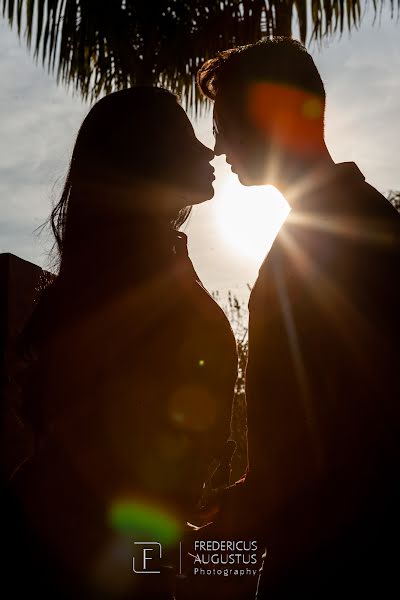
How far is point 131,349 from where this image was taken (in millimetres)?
1795

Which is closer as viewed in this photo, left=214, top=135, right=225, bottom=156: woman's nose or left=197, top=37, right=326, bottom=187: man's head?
left=197, top=37, right=326, bottom=187: man's head

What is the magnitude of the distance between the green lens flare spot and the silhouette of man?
0.59 feet

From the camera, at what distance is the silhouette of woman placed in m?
1.66

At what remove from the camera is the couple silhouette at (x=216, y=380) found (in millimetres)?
1538

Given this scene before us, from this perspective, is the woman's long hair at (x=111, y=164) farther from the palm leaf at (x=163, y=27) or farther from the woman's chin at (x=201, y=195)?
the palm leaf at (x=163, y=27)

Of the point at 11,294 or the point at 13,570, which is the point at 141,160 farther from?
the point at 13,570

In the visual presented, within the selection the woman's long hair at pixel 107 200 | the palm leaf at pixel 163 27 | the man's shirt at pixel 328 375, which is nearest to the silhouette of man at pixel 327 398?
the man's shirt at pixel 328 375

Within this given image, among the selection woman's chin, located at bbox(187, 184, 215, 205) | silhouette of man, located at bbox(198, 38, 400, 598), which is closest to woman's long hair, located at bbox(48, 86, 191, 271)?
woman's chin, located at bbox(187, 184, 215, 205)

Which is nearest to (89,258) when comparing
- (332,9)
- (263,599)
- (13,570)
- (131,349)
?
(131,349)

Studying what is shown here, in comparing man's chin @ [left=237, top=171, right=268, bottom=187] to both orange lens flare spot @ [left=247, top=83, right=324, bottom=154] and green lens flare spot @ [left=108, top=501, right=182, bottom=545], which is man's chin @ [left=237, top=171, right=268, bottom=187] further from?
green lens flare spot @ [left=108, top=501, right=182, bottom=545]

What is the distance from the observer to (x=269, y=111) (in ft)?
6.72

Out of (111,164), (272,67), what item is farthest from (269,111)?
(111,164)

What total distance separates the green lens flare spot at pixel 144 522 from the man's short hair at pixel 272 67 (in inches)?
50.4

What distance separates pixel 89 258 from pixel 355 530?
38.9 inches
